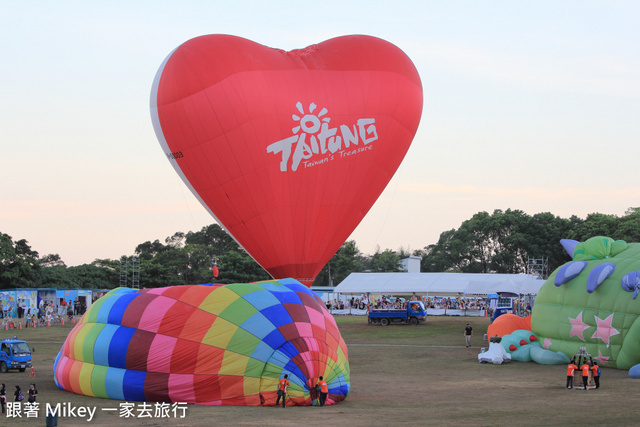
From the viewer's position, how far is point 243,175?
23562 mm

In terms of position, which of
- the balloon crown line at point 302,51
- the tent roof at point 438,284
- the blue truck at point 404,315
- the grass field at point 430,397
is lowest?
the grass field at point 430,397

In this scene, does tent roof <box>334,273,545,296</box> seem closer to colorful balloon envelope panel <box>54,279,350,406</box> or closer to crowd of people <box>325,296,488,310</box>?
crowd of people <box>325,296,488,310</box>

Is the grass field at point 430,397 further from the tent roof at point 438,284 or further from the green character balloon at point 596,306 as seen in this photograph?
the tent roof at point 438,284

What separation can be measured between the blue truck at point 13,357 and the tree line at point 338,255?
3257 centimetres

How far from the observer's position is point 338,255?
7800 cm

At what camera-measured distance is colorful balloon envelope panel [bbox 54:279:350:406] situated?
1562cm

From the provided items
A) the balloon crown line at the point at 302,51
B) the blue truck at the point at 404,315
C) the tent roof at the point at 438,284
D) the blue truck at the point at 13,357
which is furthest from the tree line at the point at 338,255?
the balloon crown line at the point at 302,51

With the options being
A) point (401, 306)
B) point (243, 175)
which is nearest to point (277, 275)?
point (243, 175)

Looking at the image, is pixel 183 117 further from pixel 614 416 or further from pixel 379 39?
pixel 614 416

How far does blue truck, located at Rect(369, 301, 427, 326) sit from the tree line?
25.9 metres

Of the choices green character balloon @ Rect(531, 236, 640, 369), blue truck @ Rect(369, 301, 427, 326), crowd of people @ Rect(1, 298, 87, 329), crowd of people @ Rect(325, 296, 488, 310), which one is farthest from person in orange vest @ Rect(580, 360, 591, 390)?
crowd of people @ Rect(1, 298, 87, 329)

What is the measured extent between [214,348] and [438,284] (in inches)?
1314

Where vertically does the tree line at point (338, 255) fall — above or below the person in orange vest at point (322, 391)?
above

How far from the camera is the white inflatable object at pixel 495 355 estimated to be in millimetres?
24934
